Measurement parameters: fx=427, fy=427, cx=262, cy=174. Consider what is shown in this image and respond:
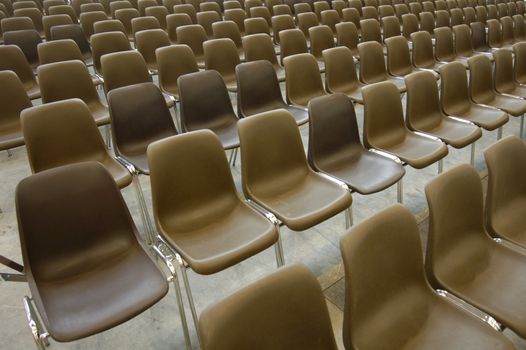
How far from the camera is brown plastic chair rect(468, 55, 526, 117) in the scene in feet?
12.2

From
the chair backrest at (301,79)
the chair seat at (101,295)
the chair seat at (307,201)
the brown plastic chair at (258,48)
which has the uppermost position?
the brown plastic chair at (258,48)

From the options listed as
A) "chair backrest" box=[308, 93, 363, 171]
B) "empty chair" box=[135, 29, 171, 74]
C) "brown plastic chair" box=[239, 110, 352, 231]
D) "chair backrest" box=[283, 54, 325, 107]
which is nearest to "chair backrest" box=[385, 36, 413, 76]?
"chair backrest" box=[283, 54, 325, 107]

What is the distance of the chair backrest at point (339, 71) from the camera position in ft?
12.4

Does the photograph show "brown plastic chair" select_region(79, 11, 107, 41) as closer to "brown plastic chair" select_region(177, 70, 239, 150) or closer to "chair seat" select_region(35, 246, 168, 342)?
"brown plastic chair" select_region(177, 70, 239, 150)

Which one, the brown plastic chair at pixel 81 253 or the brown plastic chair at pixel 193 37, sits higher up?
the brown plastic chair at pixel 193 37

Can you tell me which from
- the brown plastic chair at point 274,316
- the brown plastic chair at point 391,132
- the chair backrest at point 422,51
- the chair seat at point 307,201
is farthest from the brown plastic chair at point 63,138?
the chair backrest at point 422,51

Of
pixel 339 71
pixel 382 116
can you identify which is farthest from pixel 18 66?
pixel 382 116

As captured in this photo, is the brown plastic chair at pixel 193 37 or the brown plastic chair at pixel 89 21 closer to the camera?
the brown plastic chair at pixel 193 37

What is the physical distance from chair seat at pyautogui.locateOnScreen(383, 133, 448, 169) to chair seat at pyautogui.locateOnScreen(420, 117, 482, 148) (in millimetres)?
175

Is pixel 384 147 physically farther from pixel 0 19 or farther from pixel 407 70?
pixel 0 19

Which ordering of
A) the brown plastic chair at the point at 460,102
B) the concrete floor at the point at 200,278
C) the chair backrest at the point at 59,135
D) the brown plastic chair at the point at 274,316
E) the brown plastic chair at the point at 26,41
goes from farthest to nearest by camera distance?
the brown plastic chair at the point at 26,41 < the brown plastic chair at the point at 460,102 < the chair backrest at the point at 59,135 < the concrete floor at the point at 200,278 < the brown plastic chair at the point at 274,316

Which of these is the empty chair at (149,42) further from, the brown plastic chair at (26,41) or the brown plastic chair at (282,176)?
the brown plastic chair at (282,176)

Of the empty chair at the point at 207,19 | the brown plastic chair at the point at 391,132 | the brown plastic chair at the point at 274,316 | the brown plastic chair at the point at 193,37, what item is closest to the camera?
the brown plastic chair at the point at 274,316

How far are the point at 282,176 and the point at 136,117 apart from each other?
1.03 metres
